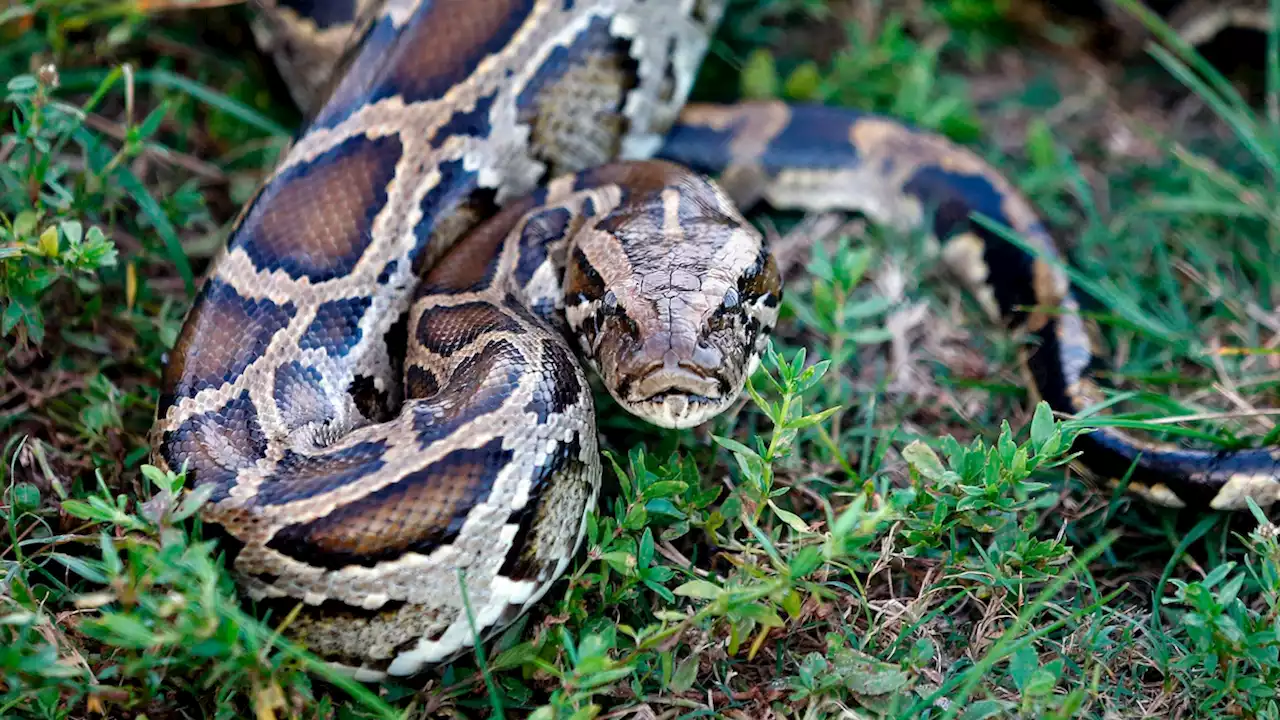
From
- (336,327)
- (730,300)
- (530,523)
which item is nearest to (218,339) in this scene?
(336,327)

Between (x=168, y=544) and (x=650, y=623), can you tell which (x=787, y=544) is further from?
(x=168, y=544)

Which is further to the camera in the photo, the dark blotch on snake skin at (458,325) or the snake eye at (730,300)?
the dark blotch on snake skin at (458,325)

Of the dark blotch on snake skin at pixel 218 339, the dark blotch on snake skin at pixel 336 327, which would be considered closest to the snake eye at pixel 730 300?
the dark blotch on snake skin at pixel 336 327

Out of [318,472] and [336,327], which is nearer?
[318,472]

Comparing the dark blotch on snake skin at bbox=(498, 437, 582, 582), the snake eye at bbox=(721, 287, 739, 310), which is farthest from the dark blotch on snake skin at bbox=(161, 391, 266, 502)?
the snake eye at bbox=(721, 287, 739, 310)

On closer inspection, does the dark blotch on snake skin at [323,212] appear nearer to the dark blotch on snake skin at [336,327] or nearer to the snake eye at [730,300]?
the dark blotch on snake skin at [336,327]

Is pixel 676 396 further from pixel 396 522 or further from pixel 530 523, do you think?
pixel 396 522
